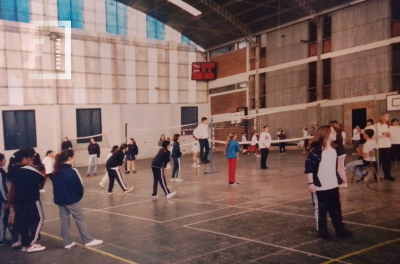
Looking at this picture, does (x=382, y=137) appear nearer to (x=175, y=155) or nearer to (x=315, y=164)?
(x=315, y=164)

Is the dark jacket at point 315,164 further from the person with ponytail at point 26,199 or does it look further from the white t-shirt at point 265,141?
the white t-shirt at point 265,141

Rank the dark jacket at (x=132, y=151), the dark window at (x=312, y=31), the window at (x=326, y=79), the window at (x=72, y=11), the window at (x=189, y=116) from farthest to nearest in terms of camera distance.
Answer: the window at (x=189, y=116) → the dark window at (x=312, y=31) → the window at (x=72, y=11) → the window at (x=326, y=79) → the dark jacket at (x=132, y=151)

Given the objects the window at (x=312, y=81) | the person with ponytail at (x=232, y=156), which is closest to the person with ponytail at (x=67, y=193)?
the person with ponytail at (x=232, y=156)

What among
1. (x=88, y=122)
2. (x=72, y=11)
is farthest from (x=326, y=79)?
(x=72, y=11)

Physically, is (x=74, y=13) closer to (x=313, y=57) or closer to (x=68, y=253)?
(x=313, y=57)

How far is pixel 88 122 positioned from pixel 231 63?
12943 millimetres

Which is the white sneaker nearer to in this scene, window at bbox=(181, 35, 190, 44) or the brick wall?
the brick wall

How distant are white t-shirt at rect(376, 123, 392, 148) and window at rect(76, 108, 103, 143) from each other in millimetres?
20569

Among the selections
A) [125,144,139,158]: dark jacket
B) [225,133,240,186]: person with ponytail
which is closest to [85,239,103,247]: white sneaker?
[225,133,240,186]: person with ponytail

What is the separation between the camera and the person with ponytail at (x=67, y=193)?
6211mm

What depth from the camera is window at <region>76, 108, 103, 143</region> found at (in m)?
27.1

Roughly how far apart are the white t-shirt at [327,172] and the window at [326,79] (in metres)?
20.4

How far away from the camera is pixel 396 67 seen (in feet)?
70.3

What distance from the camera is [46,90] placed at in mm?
25750
